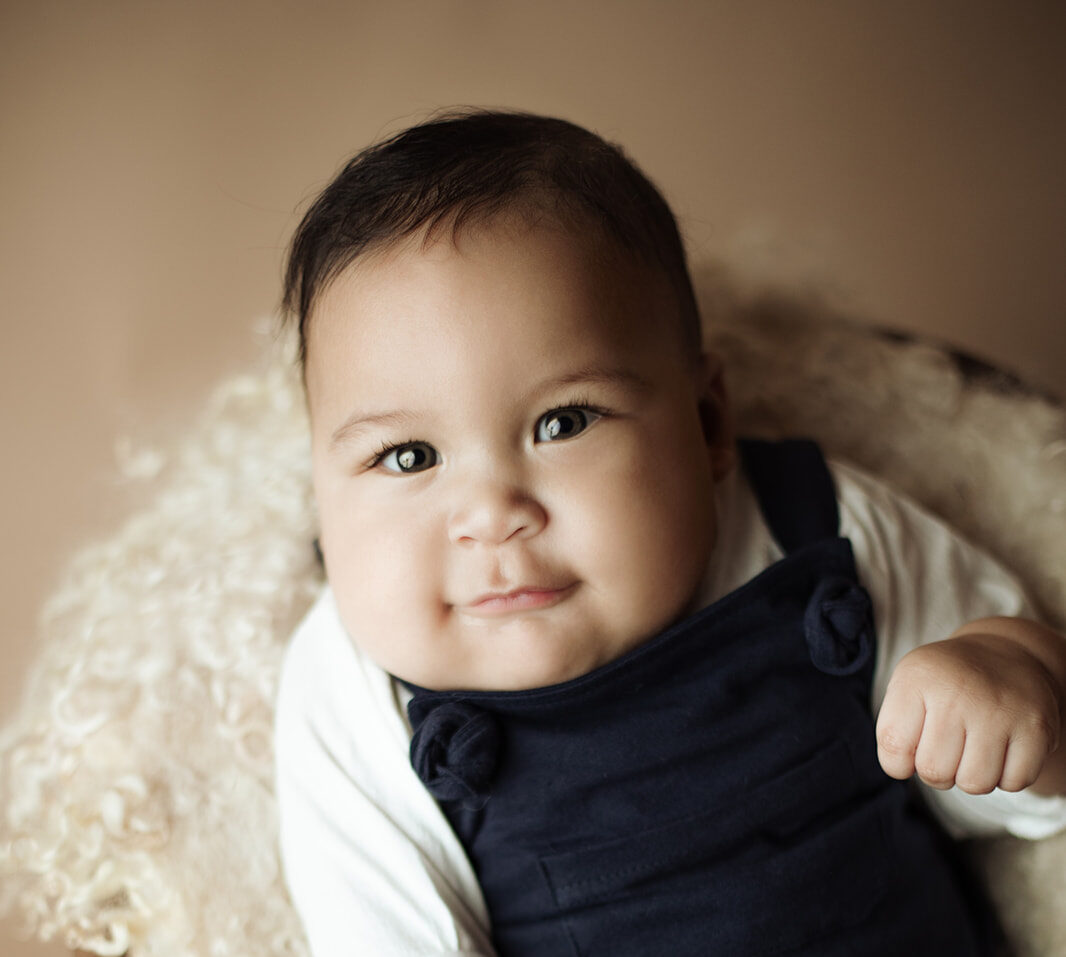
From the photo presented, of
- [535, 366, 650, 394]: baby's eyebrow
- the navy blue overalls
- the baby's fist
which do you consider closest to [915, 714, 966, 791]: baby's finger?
the baby's fist

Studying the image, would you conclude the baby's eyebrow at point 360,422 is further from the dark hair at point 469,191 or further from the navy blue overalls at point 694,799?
the navy blue overalls at point 694,799

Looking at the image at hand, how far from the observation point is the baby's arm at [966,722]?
779mm

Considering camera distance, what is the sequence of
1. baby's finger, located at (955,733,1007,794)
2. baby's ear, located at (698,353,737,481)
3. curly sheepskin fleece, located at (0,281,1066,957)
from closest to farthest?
baby's finger, located at (955,733,1007,794) < curly sheepskin fleece, located at (0,281,1066,957) < baby's ear, located at (698,353,737,481)

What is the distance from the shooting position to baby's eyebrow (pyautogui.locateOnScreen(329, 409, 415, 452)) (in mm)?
816

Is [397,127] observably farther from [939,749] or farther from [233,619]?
[939,749]

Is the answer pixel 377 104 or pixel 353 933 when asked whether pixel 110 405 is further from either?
pixel 353 933

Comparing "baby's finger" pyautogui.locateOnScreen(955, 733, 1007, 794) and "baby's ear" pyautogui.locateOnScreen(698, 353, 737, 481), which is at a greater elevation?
"baby's ear" pyautogui.locateOnScreen(698, 353, 737, 481)

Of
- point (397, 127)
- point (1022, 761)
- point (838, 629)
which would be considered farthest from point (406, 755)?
point (397, 127)

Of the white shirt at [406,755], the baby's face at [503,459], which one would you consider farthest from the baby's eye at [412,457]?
the white shirt at [406,755]

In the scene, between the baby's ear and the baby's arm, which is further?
the baby's ear

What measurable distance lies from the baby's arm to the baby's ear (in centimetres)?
28

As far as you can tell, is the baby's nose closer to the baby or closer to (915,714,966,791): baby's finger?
the baby

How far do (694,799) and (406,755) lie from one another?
9.9 inches

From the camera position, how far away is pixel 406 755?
0.90 meters
